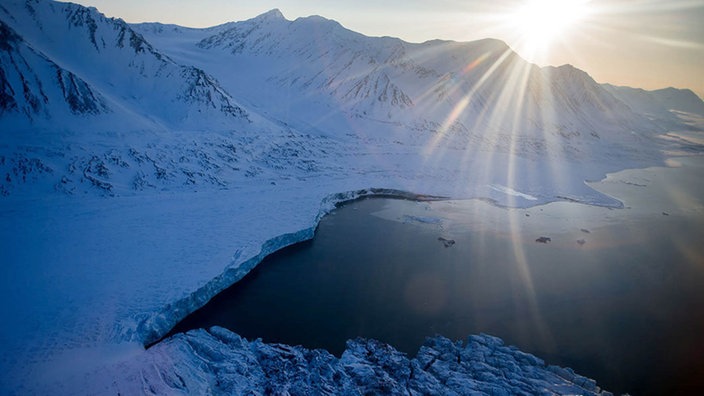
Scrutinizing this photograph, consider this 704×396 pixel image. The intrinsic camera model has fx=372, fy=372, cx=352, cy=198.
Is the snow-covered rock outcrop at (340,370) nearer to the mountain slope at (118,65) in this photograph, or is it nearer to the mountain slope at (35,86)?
the mountain slope at (35,86)

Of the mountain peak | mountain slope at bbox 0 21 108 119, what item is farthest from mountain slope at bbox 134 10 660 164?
mountain slope at bbox 0 21 108 119

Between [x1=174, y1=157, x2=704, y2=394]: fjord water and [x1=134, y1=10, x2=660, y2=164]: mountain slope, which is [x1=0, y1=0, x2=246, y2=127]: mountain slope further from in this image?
[x1=174, y1=157, x2=704, y2=394]: fjord water

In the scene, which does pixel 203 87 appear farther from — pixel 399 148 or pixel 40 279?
pixel 40 279

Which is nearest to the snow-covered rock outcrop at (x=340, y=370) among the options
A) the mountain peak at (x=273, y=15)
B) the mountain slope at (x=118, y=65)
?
the mountain slope at (x=118, y=65)

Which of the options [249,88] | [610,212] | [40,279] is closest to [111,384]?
[40,279]

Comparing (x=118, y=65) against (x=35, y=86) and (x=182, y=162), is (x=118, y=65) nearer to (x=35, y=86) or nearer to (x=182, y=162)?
(x=35, y=86)

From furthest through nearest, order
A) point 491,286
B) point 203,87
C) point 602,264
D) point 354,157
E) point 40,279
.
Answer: point 354,157 < point 203,87 < point 602,264 < point 491,286 < point 40,279

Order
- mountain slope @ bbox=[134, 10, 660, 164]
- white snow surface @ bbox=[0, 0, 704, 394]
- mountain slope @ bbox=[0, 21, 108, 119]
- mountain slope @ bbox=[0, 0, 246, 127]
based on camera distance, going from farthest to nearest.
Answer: mountain slope @ bbox=[134, 10, 660, 164], mountain slope @ bbox=[0, 0, 246, 127], mountain slope @ bbox=[0, 21, 108, 119], white snow surface @ bbox=[0, 0, 704, 394]
